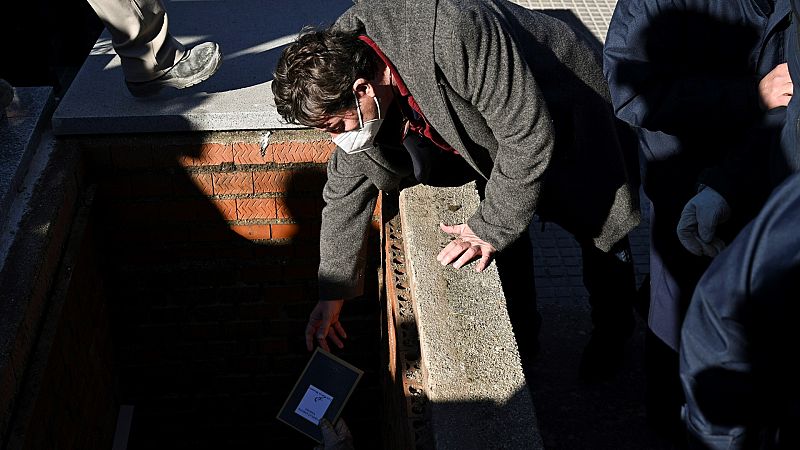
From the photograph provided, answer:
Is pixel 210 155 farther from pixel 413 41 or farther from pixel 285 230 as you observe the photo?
pixel 413 41

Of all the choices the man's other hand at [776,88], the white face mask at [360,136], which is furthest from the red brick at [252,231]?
the man's other hand at [776,88]

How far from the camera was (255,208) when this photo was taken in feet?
11.3

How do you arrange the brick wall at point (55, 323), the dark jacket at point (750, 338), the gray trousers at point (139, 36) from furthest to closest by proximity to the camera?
the gray trousers at point (139, 36) < the brick wall at point (55, 323) < the dark jacket at point (750, 338)

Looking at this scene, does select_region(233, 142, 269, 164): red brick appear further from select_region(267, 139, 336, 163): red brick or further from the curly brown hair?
the curly brown hair

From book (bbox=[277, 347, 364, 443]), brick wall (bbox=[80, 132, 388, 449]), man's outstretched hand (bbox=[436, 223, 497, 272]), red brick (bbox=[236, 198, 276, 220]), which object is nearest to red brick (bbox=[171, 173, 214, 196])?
brick wall (bbox=[80, 132, 388, 449])

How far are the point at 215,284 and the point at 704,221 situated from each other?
2047 millimetres

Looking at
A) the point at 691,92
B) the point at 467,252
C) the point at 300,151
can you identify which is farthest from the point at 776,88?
the point at 300,151

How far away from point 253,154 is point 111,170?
1.74 ft

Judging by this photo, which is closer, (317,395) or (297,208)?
(317,395)

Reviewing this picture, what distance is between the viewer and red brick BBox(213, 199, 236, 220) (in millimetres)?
3420

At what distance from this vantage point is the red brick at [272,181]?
334 centimetres

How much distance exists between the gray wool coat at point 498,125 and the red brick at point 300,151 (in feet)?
1.19

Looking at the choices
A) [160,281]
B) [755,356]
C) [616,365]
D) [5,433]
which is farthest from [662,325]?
[5,433]

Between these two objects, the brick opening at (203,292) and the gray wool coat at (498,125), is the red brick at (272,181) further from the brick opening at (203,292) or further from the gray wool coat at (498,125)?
the gray wool coat at (498,125)
